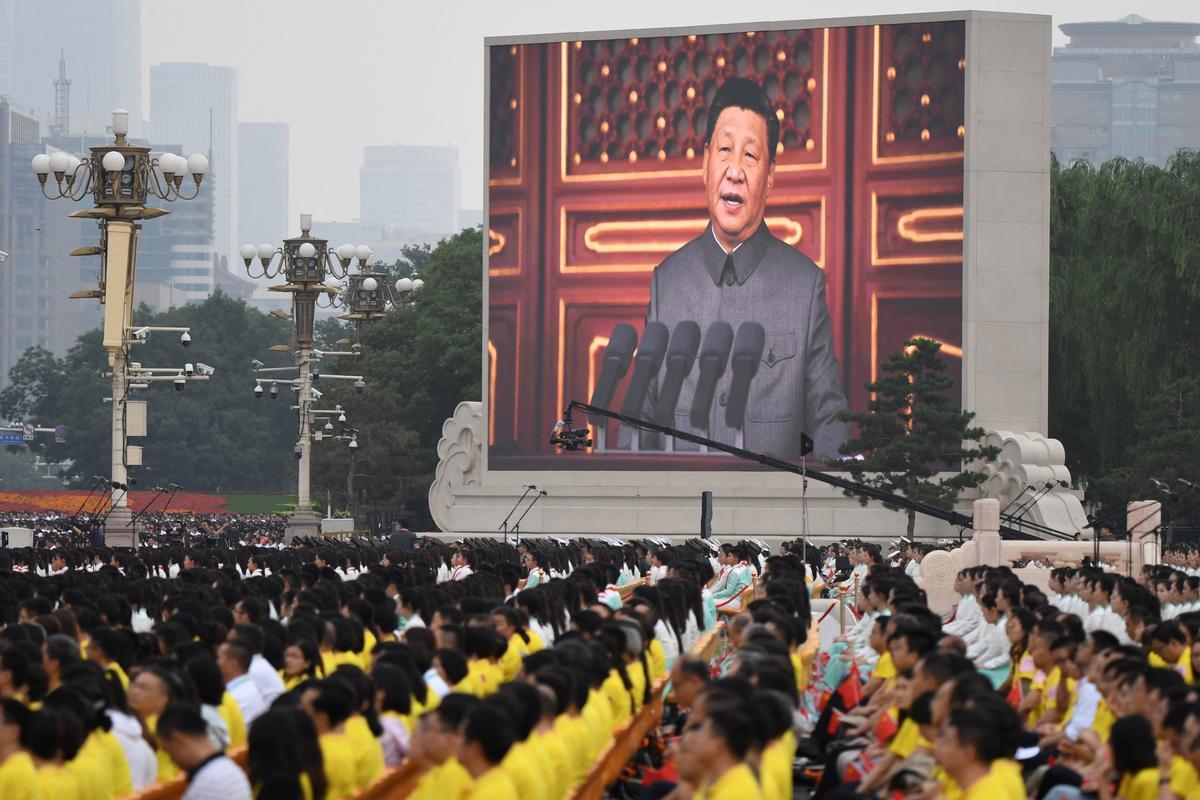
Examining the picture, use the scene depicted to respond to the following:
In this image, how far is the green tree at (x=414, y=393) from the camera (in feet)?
197

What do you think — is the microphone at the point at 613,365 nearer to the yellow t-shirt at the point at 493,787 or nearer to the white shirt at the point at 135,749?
the white shirt at the point at 135,749

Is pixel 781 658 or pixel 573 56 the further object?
pixel 573 56

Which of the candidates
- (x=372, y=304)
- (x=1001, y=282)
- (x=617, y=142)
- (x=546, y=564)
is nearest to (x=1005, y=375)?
(x=1001, y=282)

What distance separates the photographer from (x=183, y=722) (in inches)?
356

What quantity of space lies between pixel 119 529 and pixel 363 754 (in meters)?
24.0

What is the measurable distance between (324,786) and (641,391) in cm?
3938

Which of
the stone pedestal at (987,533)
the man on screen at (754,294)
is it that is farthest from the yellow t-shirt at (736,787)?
the man on screen at (754,294)

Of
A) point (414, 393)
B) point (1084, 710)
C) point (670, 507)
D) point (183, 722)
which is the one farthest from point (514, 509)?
point (183, 722)

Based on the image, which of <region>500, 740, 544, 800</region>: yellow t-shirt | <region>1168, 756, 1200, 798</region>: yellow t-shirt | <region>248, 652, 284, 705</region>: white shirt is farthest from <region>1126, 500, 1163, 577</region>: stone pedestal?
<region>500, 740, 544, 800</region>: yellow t-shirt

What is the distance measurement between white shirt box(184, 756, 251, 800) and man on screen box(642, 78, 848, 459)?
38134 mm

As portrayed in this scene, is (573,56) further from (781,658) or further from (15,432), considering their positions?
(781,658)

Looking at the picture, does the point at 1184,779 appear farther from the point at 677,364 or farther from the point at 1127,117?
the point at 1127,117

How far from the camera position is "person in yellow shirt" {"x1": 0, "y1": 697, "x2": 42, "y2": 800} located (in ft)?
29.9

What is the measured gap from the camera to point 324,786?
9.24m
